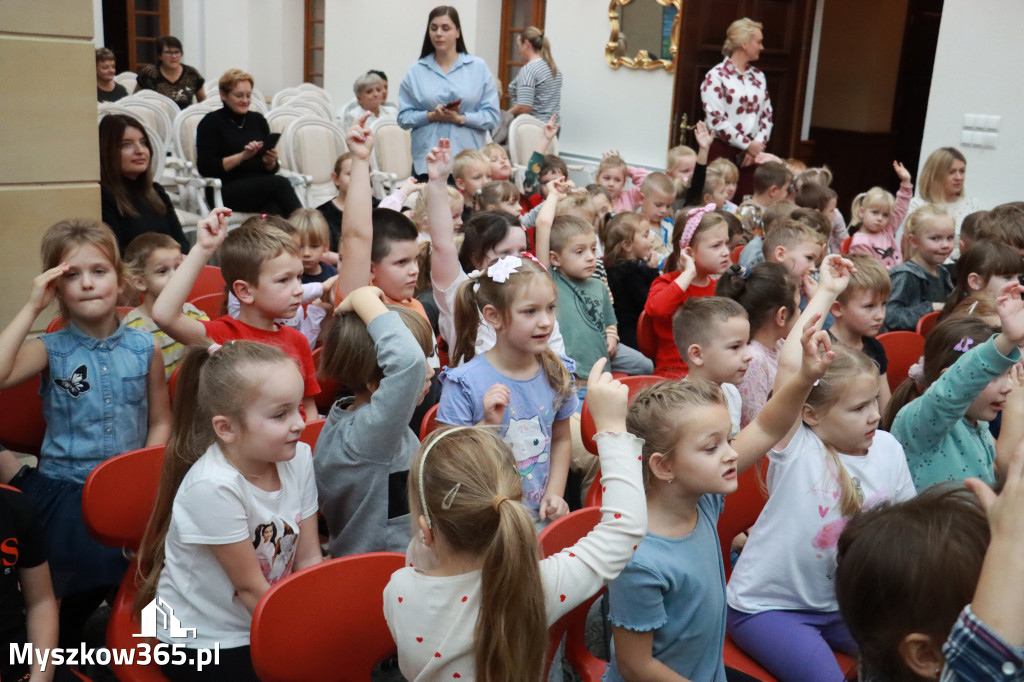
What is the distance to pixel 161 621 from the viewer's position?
6.20ft

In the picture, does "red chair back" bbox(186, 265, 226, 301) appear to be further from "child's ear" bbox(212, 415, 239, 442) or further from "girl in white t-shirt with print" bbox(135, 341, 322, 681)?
"child's ear" bbox(212, 415, 239, 442)

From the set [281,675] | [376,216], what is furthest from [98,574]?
[376,216]

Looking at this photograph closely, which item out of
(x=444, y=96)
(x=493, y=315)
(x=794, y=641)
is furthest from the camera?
(x=444, y=96)

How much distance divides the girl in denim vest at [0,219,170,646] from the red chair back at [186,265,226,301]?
108cm

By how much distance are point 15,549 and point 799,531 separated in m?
1.63

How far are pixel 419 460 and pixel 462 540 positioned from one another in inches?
6.0

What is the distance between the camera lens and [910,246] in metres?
4.70

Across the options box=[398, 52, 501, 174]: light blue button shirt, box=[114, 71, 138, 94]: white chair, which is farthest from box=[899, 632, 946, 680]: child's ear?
box=[114, 71, 138, 94]: white chair

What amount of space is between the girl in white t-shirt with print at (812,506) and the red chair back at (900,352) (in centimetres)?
158

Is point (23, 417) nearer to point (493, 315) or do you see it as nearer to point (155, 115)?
point (493, 315)

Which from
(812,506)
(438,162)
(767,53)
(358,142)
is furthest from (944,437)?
(767,53)

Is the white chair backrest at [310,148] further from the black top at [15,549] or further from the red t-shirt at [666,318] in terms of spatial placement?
the black top at [15,549]

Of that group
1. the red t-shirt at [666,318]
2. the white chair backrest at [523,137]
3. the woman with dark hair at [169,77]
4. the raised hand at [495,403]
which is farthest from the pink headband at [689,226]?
the woman with dark hair at [169,77]

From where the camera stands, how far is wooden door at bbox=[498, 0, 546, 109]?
404 inches
